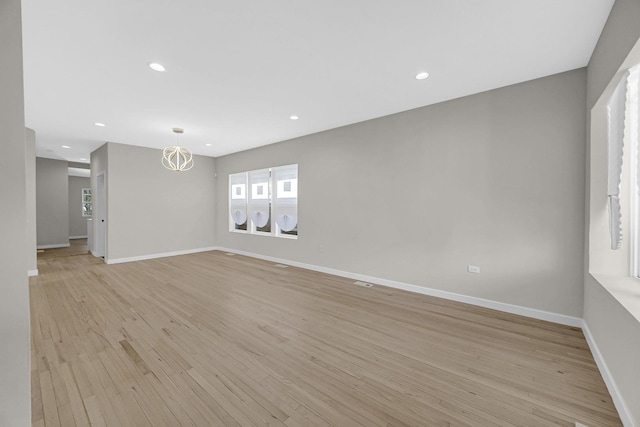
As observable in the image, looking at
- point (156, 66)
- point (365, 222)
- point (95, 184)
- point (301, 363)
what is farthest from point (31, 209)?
point (365, 222)

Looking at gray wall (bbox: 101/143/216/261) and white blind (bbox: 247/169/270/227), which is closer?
gray wall (bbox: 101/143/216/261)

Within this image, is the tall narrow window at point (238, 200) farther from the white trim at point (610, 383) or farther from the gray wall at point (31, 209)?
the white trim at point (610, 383)

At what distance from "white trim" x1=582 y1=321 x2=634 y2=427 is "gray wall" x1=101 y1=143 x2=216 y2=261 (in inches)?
302

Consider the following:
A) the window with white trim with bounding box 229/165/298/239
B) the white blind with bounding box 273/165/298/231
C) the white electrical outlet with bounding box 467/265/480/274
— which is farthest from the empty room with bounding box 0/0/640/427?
the window with white trim with bounding box 229/165/298/239

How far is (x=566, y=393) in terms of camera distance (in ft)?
5.79

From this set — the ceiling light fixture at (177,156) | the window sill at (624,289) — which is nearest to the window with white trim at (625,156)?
the window sill at (624,289)

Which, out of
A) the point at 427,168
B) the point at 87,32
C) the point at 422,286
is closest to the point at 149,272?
the point at 87,32

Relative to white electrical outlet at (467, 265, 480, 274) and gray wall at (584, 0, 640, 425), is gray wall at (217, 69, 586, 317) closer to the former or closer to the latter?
white electrical outlet at (467, 265, 480, 274)

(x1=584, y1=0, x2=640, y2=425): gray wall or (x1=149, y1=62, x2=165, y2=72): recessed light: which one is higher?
(x1=149, y1=62, x2=165, y2=72): recessed light

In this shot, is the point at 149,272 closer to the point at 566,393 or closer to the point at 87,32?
the point at 87,32

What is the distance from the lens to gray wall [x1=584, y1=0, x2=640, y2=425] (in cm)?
145

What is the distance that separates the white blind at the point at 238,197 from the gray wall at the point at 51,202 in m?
5.66

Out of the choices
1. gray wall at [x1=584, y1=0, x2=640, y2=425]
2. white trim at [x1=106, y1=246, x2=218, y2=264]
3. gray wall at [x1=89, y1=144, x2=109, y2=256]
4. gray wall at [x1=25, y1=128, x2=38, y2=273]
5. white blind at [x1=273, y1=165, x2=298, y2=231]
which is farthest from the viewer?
gray wall at [x1=89, y1=144, x2=109, y2=256]

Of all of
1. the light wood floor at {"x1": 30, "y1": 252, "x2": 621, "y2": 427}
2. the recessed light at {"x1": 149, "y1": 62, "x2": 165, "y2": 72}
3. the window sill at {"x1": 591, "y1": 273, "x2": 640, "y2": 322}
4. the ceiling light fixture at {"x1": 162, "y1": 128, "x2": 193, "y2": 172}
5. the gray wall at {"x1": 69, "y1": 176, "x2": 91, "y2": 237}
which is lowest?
the light wood floor at {"x1": 30, "y1": 252, "x2": 621, "y2": 427}
